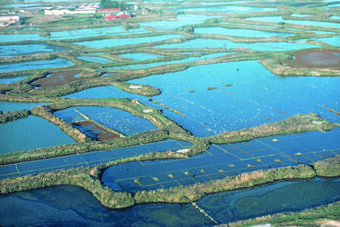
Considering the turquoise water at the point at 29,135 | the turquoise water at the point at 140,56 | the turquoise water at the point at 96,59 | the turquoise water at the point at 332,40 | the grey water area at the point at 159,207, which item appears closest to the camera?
the grey water area at the point at 159,207

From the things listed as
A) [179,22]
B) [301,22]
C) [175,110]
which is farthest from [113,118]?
[301,22]

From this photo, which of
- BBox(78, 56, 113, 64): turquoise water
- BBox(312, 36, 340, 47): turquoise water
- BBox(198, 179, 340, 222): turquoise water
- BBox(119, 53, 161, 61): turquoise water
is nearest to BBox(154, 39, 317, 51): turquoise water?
BBox(312, 36, 340, 47): turquoise water

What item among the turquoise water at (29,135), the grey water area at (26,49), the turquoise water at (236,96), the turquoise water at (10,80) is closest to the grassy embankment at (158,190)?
the turquoise water at (29,135)

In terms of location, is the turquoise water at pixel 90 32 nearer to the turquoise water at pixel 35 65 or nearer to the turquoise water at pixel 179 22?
the turquoise water at pixel 179 22

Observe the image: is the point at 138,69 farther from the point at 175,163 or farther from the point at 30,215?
the point at 30,215

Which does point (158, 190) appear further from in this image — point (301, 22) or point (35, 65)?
point (301, 22)

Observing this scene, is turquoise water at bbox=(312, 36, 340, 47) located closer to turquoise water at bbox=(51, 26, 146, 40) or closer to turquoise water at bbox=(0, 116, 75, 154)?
turquoise water at bbox=(51, 26, 146, 40)

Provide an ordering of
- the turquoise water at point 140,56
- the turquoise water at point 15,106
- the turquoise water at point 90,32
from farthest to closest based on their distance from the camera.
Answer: the turquoise water at point 90,32
the turquoise water at point 140,56
the turquoise water at point 15,106
